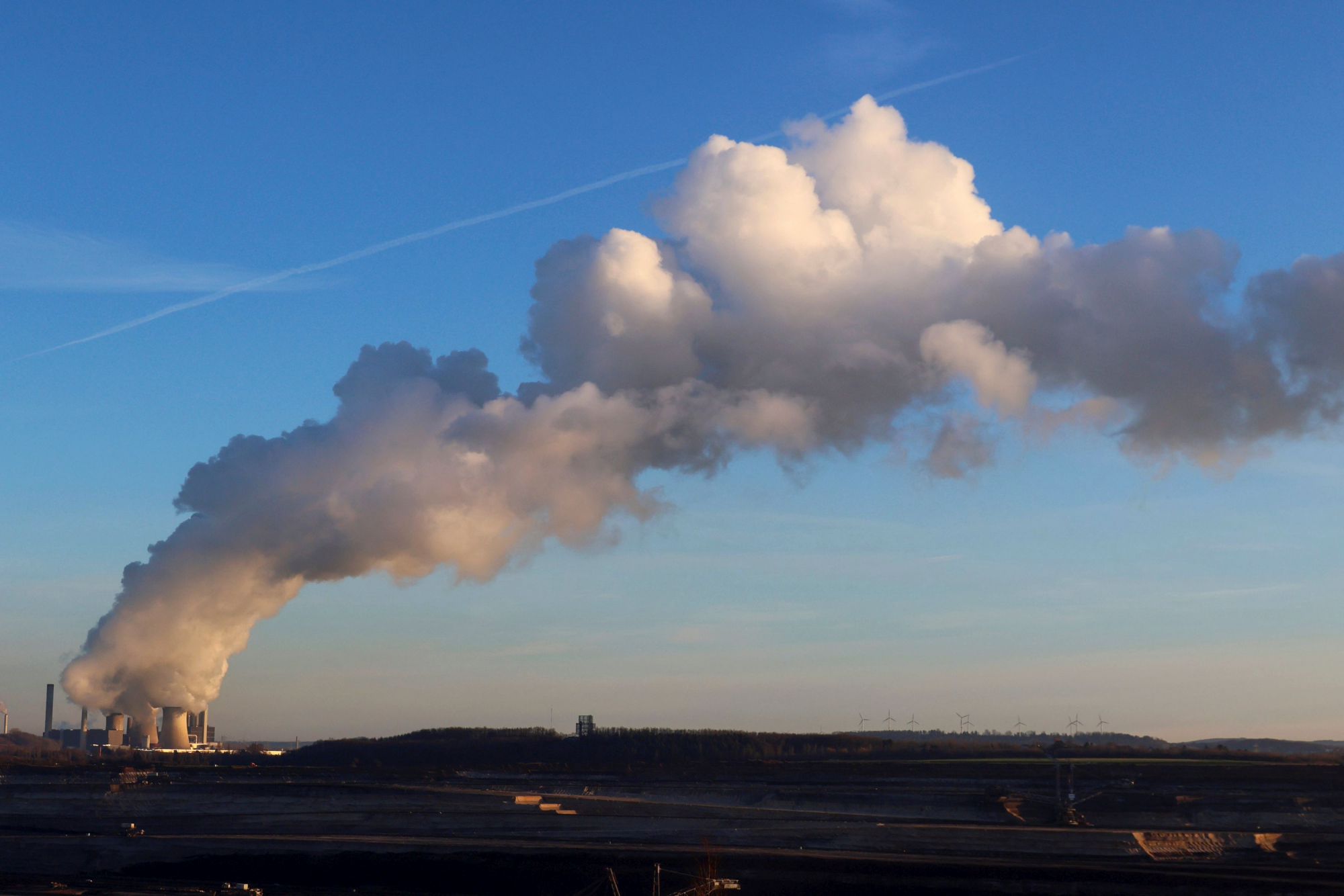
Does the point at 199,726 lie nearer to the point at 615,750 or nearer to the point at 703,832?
the point at 615,750

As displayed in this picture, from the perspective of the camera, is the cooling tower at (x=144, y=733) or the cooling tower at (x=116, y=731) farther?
the cooling tower at (x=116, y=731)

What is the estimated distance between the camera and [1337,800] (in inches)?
3236

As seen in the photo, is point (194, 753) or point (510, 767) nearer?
point (510, 767)

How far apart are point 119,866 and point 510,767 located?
58290mm

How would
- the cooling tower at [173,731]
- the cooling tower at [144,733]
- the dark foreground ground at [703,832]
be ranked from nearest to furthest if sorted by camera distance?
the dark foreground ground at [703,832], the cooling tower at [144,733], the cooling tower at [173,731]

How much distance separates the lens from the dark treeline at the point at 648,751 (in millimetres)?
137125

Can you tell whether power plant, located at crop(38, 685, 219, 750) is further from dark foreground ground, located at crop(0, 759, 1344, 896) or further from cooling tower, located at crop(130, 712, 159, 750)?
dark foreground ground, located at crop(0, 759, 1344, 896)

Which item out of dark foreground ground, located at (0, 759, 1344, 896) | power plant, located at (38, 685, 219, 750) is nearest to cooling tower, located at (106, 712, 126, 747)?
power plant, located at (38, 685, 219, 750)

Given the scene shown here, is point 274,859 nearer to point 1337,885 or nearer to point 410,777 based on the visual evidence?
point 410,777

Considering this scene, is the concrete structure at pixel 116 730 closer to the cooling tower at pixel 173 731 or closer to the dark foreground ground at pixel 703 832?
the cooling tower at pixel 173 731

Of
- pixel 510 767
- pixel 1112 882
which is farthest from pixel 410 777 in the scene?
pixel 1112 882

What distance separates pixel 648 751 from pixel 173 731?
52.8m

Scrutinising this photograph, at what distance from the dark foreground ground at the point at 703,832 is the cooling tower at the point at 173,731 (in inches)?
992

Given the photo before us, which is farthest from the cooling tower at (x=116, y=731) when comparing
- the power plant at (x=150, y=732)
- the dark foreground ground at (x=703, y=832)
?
the dark foreground ground at (x=703, y=832)
